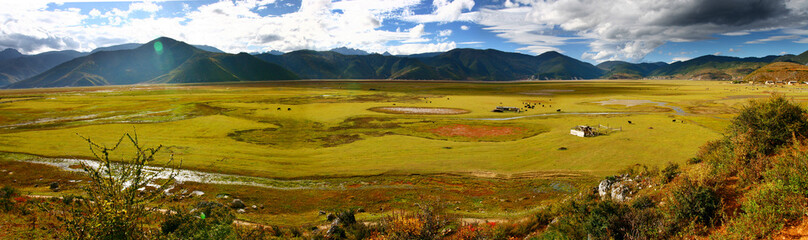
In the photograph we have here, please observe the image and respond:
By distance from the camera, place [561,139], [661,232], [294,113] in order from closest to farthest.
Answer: [661,232] < [561,139] < [294,113]

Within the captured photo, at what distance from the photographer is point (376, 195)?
89.8 ft

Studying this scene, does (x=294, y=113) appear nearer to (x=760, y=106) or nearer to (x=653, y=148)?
(x=653, y=148)

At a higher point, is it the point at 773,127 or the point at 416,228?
the point at 773,127

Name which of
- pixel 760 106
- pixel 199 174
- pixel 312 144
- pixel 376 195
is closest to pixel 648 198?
pixel 760 106

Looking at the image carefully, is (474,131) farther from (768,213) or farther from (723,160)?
(768,213)

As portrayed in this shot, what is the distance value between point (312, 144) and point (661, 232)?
136ft

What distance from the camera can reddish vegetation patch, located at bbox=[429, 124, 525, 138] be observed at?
54.2 meters

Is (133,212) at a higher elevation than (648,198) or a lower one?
higher

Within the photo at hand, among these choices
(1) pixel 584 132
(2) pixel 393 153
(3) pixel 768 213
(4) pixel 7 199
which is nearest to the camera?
(3) pixel 768 213

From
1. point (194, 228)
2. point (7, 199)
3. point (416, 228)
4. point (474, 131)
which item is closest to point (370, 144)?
point (474, 131)

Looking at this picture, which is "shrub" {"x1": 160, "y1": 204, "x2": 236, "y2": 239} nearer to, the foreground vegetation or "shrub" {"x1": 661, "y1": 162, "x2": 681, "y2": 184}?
the foreground vegetation

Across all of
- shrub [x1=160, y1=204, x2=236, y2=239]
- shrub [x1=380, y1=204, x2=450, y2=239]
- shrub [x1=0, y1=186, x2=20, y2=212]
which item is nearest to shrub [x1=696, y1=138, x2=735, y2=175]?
shrub [x1=380, y1=204, x2=450, y2=239]

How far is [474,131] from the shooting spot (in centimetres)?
5675

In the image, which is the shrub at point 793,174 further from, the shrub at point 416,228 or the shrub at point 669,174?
the shrub at point 416,228
